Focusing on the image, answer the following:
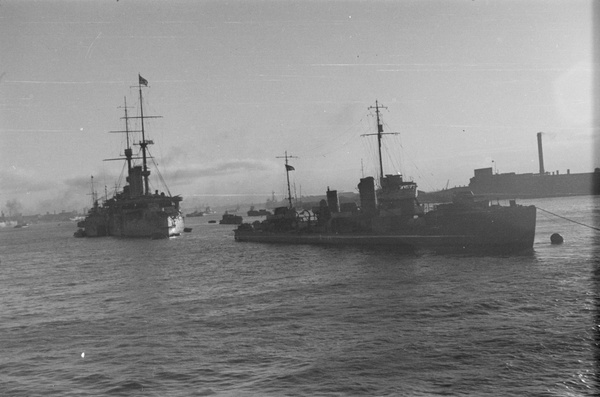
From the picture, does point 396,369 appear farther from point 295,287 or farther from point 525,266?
A: point 525,266

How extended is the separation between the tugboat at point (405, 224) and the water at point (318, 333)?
8.49m

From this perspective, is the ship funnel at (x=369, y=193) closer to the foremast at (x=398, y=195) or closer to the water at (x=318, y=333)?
the foremast at (x=398, y=195)

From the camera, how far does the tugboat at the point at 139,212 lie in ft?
305

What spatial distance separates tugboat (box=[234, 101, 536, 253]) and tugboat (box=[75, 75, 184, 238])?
2398 cm

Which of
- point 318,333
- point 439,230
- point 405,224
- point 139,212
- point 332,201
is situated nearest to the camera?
A: point 318,333

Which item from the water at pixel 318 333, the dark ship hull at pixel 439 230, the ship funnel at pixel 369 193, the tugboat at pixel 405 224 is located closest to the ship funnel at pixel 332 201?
the tugboat at pixel 405 224

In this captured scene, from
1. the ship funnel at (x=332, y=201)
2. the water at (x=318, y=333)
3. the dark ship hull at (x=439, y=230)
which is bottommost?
the water at (x=318, y=333)

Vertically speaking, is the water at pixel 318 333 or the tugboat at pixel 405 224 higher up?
the tugboat at pixel 405 224

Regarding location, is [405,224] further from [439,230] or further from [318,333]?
[318,333]

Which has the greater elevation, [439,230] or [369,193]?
[369,193]

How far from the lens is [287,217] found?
75.5 metres

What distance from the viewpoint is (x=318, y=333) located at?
1772 centimetres

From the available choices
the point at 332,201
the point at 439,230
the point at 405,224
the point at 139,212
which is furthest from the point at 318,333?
the point at 139,212

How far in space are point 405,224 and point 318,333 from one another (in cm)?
3688
